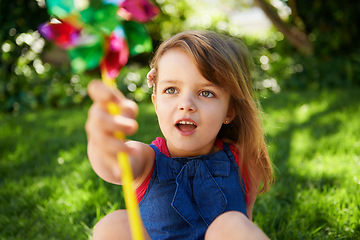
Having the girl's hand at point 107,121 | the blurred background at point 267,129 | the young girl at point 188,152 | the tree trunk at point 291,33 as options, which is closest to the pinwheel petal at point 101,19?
the girl's hand at point 107,121

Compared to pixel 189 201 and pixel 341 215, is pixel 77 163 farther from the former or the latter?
pixel 341 215

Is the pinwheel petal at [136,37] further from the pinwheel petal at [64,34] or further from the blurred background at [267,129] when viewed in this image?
the blurred background at [267,129]

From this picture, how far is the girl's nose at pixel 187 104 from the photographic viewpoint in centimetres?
137

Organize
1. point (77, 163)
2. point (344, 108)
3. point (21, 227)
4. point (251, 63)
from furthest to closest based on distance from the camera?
point (344, 108) < point (77, 163) < point (21, 227) < point (251, 63)

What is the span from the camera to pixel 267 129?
3.62 metres

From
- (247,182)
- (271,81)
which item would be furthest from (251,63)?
(271,81)

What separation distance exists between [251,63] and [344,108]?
104 inches

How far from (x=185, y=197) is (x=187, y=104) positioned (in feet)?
1.16

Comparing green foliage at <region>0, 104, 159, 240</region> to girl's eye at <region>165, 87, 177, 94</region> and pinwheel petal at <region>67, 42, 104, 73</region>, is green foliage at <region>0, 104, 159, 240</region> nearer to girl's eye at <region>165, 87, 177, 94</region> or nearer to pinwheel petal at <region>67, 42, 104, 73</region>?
girl's eye at <region>165, 87, 177, 94</region>

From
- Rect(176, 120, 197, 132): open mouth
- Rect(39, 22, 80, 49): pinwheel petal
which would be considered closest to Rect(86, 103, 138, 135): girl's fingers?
Rect(39, 22, 80, 49): pinwheel petal

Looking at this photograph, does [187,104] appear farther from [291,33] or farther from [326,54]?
[326,54]

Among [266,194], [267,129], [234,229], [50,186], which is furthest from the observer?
[267,129]

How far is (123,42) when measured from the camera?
0.81m

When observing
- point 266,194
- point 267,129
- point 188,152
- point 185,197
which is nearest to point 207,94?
point 188,152
